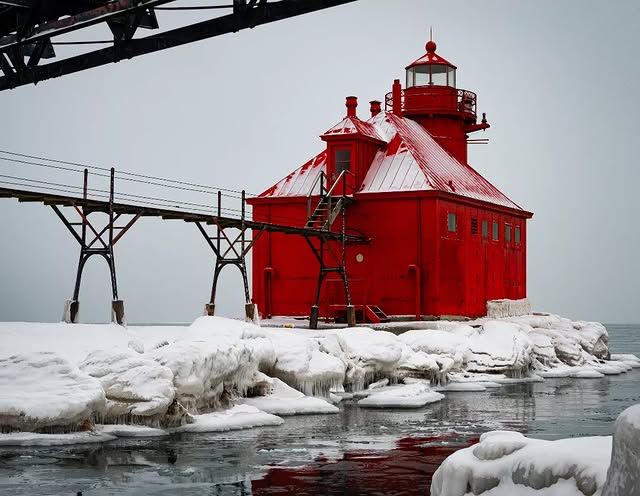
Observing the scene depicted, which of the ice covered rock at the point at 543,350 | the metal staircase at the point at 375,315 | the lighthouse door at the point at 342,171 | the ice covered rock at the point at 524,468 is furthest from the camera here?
the lighthouse door at the point at 342,171

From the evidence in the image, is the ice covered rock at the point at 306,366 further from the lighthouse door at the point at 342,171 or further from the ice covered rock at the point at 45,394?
the lighthouse door at the point at 342,171

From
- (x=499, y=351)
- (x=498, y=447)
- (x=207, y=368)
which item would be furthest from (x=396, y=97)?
(x=498, y=447)

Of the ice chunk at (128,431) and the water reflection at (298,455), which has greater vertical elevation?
the ice chunk at (128,431)

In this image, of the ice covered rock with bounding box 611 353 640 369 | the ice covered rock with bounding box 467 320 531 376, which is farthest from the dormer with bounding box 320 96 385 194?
the ice covered rock with bounding box 611 353 640 369

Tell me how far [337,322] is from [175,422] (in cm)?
1749

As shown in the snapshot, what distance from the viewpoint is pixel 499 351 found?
29.8 meters

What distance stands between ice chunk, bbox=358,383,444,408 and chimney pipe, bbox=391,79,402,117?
1852cm

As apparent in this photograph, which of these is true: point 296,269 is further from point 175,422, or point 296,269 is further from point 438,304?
point 175,422

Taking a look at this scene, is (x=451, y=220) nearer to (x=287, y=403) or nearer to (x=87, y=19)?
(x=287, y=403)

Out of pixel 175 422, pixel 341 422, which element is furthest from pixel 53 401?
pixel 341 422

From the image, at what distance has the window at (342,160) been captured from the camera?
117ft

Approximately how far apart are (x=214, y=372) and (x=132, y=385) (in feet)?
7.06

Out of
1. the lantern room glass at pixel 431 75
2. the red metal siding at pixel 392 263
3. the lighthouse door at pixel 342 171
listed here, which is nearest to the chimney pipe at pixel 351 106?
the lighthouse door at pixel 342 171

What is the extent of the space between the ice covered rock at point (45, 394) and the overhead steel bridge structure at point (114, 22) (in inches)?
253
